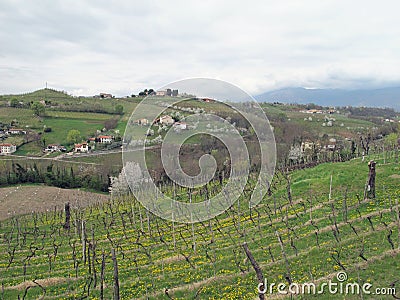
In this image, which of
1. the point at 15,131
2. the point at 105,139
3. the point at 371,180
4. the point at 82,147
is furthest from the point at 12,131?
the point at 371,180

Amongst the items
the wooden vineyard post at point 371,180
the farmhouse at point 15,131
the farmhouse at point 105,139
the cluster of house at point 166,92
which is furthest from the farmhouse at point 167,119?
the farmhouse at point 15,131

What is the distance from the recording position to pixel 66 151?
79.8 m

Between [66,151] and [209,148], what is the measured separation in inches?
1698

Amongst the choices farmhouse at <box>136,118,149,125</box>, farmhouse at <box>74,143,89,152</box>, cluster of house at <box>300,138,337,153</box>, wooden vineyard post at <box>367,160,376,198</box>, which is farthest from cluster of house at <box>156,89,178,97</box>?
farmhouse at <box>74,143,89,152</box>

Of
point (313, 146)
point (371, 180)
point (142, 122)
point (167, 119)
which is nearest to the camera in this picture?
point (142, 122)

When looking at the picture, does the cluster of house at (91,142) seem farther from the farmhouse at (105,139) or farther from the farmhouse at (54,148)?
the farmhouse at (54,148)

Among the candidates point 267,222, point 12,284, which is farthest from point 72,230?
point 267,222

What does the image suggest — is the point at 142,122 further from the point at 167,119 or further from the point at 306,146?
the point at 306,146

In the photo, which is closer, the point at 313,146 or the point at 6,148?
the point at 313,146

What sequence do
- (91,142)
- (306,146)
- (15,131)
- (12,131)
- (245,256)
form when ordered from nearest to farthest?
(245,256)
(306,146)
(91,142)
(12,131)
(15,131)

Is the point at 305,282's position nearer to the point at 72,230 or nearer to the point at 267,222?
the point at 267,222

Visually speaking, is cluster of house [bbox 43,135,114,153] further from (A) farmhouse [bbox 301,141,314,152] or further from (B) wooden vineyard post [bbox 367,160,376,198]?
(B) wooden vineyard post [bbox 367,160,376,198]

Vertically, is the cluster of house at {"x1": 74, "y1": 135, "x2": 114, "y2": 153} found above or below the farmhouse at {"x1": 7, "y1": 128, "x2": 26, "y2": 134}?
below

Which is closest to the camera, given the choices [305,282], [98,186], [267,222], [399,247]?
[305,282]
